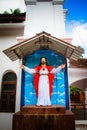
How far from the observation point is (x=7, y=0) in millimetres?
17953

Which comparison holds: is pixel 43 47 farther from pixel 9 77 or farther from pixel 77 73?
pixel 77 73

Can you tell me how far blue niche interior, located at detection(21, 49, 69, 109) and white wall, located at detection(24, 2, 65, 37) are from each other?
1.65 meters

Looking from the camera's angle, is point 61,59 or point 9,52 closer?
point 9,52

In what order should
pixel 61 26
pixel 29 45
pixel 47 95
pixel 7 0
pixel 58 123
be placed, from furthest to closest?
pixel 7 0 < pixel 61 26 < pixel 29 45 < pixel 47 95 < pixel 58 123

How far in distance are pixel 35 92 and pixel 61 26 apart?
13.2 feet

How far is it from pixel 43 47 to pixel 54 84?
5.80 feet

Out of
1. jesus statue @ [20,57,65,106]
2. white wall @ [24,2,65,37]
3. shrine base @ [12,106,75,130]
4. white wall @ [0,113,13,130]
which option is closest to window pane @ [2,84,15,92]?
white wall @ [0,113,13,130]

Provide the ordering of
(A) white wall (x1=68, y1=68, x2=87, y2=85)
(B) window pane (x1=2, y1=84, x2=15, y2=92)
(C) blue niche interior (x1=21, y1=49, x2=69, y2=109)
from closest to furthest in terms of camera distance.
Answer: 1. (C) blue niche interior (x1=21, y1=49, x2=69, y2=109)
2. (B) window pane (x1=2, y1=84, x2=15, y2=92)
3. (A) white wall (x1=68, y1=68, x2=87, y2=85)

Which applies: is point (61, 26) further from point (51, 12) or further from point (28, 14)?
point (28, 14)

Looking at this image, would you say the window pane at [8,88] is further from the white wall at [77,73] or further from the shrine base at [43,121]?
the white wall at [77,73]

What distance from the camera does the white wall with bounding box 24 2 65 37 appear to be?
983 cm

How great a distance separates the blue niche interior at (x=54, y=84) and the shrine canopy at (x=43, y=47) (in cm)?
24

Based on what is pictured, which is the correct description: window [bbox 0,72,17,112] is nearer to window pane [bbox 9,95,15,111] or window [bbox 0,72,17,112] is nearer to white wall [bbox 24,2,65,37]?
window pane [bbox 9,95,15,111]

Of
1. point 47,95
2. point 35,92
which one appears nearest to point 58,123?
point 47,95
